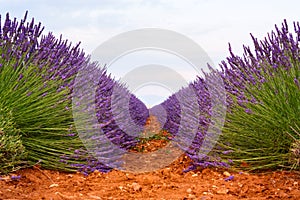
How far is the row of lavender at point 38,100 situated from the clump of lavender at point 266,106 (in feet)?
3.93

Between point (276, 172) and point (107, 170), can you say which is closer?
point (276, 172)

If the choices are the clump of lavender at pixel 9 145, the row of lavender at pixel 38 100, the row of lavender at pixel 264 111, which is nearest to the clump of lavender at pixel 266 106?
the row of lavender at pixel 264 111

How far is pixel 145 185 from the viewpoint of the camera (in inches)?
130

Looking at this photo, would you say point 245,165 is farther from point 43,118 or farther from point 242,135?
point 43,118

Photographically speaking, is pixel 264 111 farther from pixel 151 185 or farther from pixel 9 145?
pixel 9 145

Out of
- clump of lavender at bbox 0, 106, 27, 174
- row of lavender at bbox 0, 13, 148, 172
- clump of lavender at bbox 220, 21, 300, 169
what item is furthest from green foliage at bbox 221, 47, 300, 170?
clump of lavender at bbox 0, 106, 27, 174

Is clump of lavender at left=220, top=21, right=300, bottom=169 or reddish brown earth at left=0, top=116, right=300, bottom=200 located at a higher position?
clump of lavender at left=220, top=21, right=300, bottom=169

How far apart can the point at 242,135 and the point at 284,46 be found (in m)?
0.83

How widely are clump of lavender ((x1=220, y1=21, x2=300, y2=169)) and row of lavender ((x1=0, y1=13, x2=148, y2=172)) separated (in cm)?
120

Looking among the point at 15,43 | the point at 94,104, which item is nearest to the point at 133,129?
the point at 94,104

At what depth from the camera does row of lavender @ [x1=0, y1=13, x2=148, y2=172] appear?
3.54 meters

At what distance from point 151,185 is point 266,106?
108cm

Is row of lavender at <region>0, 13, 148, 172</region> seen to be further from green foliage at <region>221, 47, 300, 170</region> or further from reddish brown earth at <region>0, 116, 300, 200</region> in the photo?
green foliage at <region>221, 47, 300, 170</region>

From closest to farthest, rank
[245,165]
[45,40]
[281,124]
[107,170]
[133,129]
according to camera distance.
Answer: [281,124] < [245,165] < [107,170] < [45,40] < [133,129]
